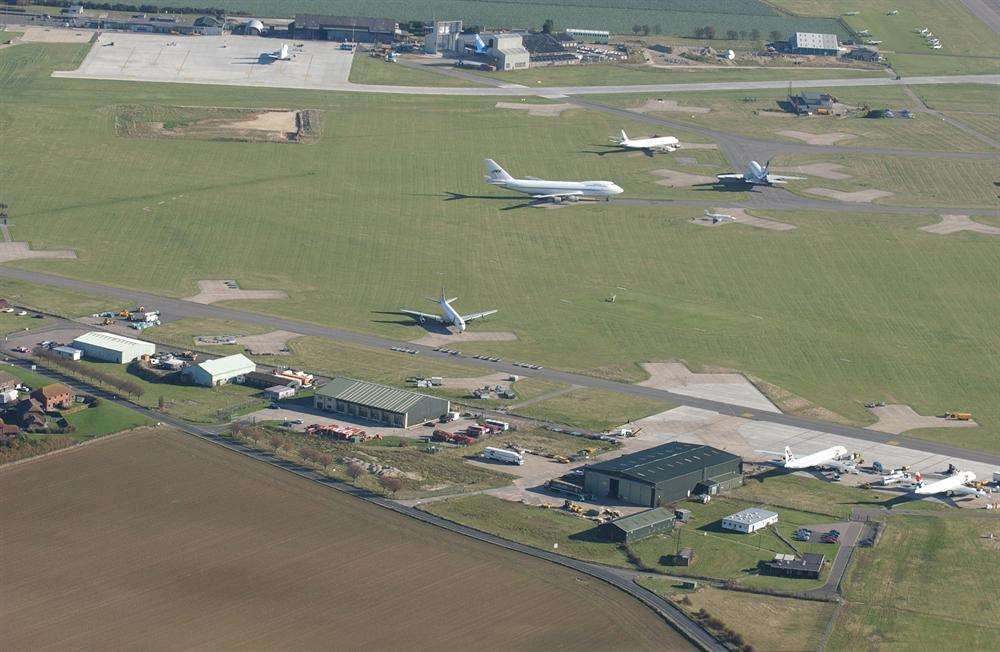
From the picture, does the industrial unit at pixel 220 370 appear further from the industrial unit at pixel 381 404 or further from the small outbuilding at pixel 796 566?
the small outbuilding at pixel 796 566

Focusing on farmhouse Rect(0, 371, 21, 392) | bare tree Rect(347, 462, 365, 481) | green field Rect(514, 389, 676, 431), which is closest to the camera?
bare tree Rect(347, 462, 365, 481)

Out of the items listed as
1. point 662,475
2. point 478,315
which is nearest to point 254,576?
point 662,475

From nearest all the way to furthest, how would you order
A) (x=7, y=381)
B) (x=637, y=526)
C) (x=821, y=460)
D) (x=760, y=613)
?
(x=760, y=613) → (x=637, y=526) → (x=821, y=460) → (x=7, y=381)

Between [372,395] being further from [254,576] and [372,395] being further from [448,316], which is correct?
[254,576]

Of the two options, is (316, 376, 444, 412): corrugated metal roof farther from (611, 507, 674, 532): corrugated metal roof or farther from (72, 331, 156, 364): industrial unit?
(611, 507, 674, 532): corrugated metal roof

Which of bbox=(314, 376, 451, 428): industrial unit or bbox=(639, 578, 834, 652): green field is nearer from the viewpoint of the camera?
bbox=(639, 578, 834, 652): green field

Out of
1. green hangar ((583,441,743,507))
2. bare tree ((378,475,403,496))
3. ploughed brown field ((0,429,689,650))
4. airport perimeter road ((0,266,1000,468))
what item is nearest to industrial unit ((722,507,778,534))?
green hangar ((583,441,743,507))

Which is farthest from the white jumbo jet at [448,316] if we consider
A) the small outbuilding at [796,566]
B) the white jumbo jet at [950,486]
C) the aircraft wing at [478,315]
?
the small outbuilding at [796,566]
